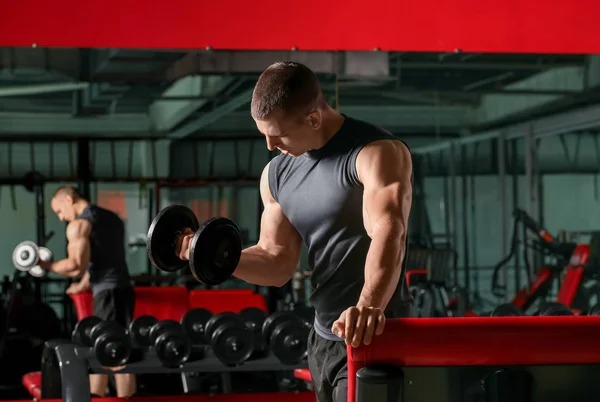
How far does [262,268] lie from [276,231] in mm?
104

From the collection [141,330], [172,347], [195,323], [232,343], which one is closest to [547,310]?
[232,343]

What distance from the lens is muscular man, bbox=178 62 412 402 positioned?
→ 1879 millimetres

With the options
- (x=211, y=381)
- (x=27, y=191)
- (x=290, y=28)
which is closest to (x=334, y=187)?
(x=290, y=28)

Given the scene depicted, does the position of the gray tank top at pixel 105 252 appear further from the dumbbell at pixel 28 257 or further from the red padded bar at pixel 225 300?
the red padded bar at pixel 225 300

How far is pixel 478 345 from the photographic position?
1569 millimetres

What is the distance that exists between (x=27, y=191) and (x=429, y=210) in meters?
2.42

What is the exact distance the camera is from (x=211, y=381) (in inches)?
201

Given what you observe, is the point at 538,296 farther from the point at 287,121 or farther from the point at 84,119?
the point at 287,121

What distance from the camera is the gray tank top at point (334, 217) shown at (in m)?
2.01

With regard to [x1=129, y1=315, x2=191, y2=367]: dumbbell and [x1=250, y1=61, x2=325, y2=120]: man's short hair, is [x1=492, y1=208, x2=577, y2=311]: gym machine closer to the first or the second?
[x1=129, y1=315, x2=191, y2=367]: dumbbell

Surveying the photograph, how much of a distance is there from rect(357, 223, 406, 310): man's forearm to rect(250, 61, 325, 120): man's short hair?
0.33 meters

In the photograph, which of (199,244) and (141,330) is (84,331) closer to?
(141,330)

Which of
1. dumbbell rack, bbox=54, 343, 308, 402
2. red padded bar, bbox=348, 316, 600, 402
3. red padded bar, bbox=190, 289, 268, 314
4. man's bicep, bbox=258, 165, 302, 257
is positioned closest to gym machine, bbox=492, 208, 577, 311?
red padded bar, bbox=190, 289, 268, 314

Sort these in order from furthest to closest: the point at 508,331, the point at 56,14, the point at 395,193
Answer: the point at 56,14 < the point at 395,193 < the point at 508,331
